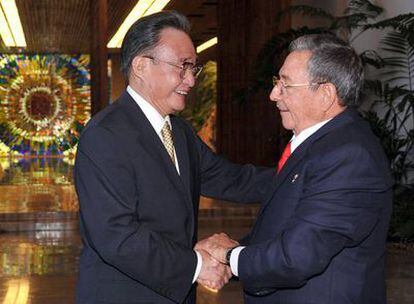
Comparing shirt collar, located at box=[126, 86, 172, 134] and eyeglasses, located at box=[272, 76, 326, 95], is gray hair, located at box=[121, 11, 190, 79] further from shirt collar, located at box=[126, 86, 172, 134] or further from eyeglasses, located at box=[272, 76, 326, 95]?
eyeglasses, located at box=[272, 76, 326, 95]

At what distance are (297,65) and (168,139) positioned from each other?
535mm

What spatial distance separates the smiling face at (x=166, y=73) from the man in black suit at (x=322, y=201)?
33cm

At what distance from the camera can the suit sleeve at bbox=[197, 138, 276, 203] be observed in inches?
119

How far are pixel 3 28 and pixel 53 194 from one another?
10745 millimetres

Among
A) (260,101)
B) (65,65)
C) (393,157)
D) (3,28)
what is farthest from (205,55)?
(393,157)

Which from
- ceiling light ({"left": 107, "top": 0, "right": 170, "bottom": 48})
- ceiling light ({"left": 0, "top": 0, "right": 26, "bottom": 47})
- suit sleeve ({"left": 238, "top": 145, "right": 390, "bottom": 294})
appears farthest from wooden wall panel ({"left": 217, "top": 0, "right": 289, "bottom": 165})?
suit sleeve ({"left": 238, "top": 145, "right": 390, "bottom": 294})

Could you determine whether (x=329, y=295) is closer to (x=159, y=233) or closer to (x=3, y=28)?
(x=159, y=233)

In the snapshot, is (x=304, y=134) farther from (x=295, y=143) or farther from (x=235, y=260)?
(x=235, y=260)

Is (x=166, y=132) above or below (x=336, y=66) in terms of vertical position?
below

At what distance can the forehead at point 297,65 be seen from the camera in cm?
232

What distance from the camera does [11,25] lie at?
21.0 m

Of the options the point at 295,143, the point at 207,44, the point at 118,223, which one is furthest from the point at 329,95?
the point at 207,44

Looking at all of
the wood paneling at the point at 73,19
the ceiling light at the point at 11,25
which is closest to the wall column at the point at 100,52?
the wood paneling at the point at 73,19

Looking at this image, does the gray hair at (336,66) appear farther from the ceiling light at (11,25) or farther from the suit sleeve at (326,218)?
the ceiling light at (11,25)
